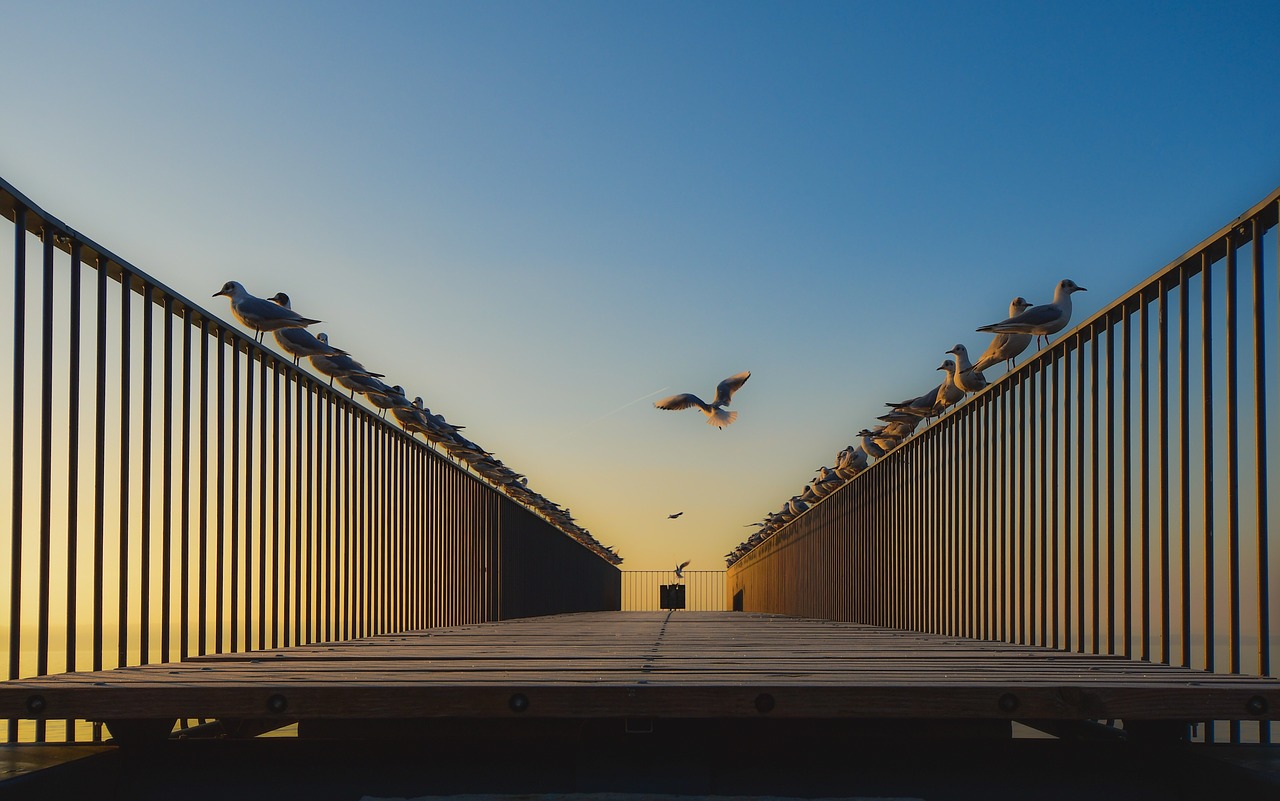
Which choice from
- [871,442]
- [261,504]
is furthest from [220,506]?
[871,442]

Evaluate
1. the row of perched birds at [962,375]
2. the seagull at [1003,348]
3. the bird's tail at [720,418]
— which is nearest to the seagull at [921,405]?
the row of perched birds at [962,375]

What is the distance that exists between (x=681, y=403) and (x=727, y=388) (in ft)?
2.84

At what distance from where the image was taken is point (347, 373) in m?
13.8

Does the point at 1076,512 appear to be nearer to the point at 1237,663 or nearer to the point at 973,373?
the point at 1237,663

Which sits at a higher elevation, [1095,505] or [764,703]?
[1095,505]

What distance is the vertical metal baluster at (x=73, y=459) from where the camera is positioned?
13.1 feet

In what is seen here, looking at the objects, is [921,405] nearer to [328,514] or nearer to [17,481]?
[328,514]

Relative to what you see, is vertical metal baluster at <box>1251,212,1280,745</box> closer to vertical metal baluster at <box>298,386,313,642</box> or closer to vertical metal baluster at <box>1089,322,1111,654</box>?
vertical metal baluster at <box>1089,322,1111,654</box>

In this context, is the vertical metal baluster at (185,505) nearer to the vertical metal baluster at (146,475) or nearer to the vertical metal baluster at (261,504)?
the vertical metal baluster at (146,475)

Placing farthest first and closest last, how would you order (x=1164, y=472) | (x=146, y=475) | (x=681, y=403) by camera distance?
(x=681, y=403)
(x=146, y=475)
(x=1164, y=472)

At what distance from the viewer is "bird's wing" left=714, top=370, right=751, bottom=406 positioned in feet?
71.6

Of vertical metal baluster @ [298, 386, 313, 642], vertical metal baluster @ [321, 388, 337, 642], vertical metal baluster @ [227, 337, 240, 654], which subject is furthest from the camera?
vertical metal baluster @ [321, 388, 337, 642]

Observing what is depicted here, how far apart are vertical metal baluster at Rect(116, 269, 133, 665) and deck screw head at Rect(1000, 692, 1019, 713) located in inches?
115

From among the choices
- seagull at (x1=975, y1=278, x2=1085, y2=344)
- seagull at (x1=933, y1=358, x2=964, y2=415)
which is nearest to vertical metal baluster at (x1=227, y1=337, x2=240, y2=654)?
seagull at (x1=975, y1=278, x2=1085, y2=344)
